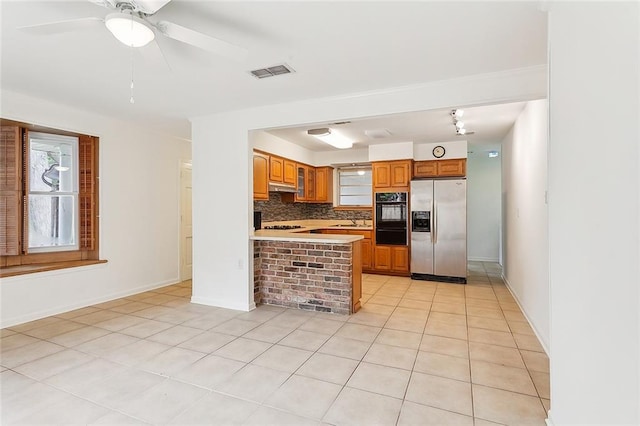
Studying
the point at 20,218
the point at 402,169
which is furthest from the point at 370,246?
the point at 20,218

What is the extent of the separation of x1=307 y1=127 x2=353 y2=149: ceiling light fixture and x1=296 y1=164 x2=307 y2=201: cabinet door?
1.23m

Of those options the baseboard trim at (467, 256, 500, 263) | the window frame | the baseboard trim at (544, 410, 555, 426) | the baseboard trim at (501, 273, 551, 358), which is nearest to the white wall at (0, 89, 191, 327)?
the window frame

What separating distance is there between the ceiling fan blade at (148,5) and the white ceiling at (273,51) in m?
0.24

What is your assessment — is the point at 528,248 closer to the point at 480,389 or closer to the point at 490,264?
the point at 480,389

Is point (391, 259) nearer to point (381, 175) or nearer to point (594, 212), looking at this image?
point (381, 175)

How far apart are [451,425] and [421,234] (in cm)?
409

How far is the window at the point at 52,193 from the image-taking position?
3816mm

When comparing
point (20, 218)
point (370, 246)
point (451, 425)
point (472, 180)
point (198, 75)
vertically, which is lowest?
point (451, 425)

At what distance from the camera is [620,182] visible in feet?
3.48

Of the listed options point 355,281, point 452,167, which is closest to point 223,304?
point 355,281

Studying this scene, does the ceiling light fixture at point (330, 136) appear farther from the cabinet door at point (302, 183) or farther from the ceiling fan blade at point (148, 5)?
the ceiling fan blade at point (148, 5)

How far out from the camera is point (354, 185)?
724 cm

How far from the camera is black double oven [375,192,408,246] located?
19.4 ft

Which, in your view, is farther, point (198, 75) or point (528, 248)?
point (528, 248)
